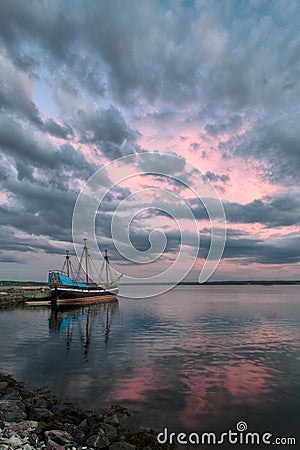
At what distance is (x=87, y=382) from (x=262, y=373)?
1390 cm

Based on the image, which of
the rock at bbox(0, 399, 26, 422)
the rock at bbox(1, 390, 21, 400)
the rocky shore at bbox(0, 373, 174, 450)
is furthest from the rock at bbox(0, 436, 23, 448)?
the rock at bbox(1, 390, 21, 400)

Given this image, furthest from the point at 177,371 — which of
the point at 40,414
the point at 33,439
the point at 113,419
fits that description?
the point at 33,439

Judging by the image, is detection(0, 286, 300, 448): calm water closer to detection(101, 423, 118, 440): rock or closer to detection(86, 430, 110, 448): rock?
detection(101, 423, 118, 440): rock

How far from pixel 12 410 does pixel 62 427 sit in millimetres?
3190

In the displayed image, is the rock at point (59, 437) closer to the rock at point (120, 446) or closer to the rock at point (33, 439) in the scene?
the rock at point (33, 439)

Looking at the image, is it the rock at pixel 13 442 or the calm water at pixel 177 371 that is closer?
the rock at pixel 13 442

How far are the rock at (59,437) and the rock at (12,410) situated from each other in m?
3.10

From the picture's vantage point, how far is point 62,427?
13.5 meters

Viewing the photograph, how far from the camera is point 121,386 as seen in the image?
813 inches

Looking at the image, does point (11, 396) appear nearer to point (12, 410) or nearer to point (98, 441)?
point (12, 410)

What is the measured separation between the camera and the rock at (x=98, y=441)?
38.5 ft

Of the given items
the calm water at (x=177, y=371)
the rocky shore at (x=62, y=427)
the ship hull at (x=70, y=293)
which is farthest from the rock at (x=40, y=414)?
the ship hull at (x=70, y=293)

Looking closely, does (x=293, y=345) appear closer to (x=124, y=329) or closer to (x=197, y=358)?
(x=197, y=358)

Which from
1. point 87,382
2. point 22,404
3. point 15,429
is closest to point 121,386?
point 87,382
